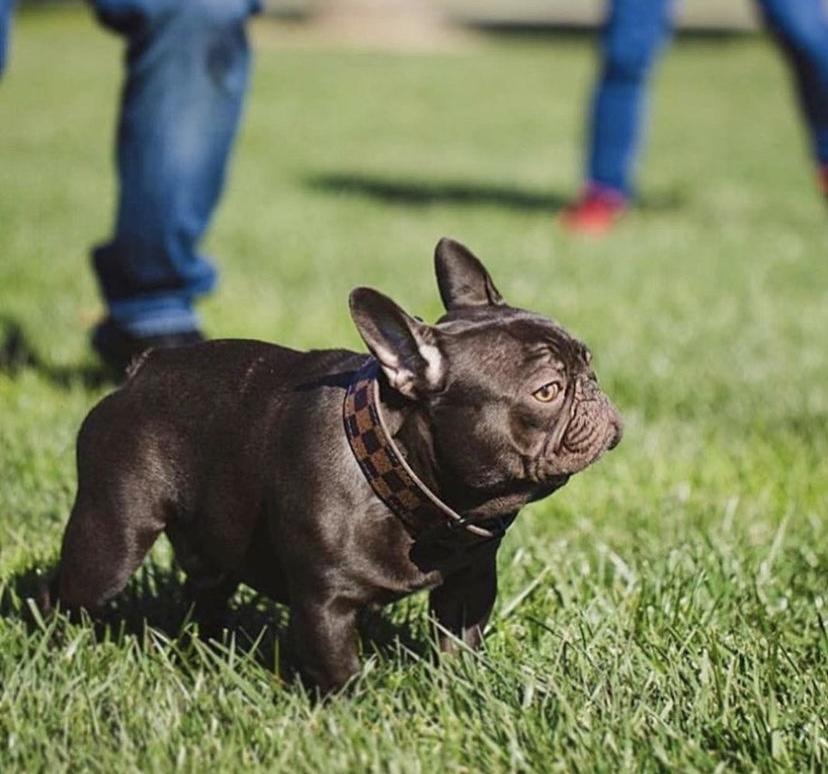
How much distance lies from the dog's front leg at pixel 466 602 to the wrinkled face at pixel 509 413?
252 millimetres

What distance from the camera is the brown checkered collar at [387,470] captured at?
8.58ft

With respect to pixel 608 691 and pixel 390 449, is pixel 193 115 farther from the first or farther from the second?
pixel 608 691

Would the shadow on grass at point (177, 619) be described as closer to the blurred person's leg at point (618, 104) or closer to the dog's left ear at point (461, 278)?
the dog's left ear at point (461, 278)

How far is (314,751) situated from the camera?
240cm

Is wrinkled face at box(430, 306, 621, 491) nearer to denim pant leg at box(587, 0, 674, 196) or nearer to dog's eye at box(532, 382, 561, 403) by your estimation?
dog's eye at box(532, 382, 561, 403)

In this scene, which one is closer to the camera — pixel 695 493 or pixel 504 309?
pixel 504 309

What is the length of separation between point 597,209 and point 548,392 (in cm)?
660

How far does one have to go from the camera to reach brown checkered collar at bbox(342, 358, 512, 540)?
262 centimetres

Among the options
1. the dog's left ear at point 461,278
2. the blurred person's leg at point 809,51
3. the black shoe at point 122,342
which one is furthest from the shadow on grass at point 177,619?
the blurred person's leg at point 809,51

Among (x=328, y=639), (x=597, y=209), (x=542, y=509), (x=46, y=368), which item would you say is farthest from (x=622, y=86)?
(x=328, y=639)

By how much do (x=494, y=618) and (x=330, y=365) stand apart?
2.15 feet

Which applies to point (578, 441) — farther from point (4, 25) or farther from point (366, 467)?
point (4, 25)

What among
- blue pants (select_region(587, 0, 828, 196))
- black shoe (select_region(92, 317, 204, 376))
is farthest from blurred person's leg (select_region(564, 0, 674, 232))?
black shoe (select_region(92, 317, 204, 376))

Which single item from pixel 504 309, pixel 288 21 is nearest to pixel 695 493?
pixel 504 309
